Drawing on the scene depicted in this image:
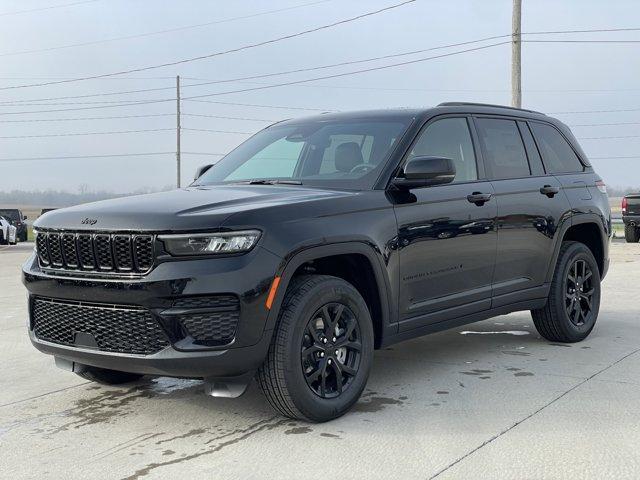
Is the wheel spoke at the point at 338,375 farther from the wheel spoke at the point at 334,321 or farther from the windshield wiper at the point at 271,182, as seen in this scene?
the windshield wiper at the point at 271,182

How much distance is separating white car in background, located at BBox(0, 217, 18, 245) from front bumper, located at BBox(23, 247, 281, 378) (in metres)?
25.7

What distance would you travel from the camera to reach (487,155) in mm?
5945

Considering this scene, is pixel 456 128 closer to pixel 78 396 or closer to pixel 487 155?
pixel 487 155

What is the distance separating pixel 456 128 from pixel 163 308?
271cm

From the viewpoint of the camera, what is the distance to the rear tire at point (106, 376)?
520cm

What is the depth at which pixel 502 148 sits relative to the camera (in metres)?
6.15

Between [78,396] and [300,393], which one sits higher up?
[300,393]

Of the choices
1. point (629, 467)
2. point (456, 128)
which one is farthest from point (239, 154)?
point (629, 467)

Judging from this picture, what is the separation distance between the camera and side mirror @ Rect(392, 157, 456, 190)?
4.86 m

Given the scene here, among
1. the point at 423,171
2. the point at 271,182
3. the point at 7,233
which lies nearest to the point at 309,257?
the point at 423,171

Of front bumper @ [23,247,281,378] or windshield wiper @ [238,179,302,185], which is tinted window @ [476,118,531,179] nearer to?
windshield wiper @ [238,179,302,185]

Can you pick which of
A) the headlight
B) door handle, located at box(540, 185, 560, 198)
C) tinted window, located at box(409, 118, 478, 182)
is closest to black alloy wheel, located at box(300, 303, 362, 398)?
the headlight

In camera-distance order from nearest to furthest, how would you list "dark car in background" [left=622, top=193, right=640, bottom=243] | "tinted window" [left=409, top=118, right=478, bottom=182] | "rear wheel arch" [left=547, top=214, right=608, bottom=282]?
1. "tinted window" [left=409, top=118, right=478, bottom=182]
2. "rear wheel arch" [left=547, top=214, right=608, bottom=282]
3. "dark car in background" [left=622, top=193, right=640, bottom=243]

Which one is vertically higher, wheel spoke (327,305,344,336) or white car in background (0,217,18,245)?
A: wheel spoke (327,305,344,336)
